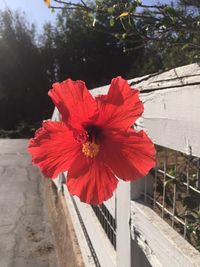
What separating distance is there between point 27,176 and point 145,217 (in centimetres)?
883

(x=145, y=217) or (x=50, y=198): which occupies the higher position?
(x=145, y=217)

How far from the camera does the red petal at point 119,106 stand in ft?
2.45

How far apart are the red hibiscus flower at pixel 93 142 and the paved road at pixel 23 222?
4.73 meters

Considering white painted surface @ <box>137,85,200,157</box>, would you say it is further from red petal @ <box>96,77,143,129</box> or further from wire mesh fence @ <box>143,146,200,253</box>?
red petal @ <box>96,77,143,129</box>

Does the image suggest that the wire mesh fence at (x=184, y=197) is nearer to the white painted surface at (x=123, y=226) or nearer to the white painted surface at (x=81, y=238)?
the white painted surface at (x=123, y=226)

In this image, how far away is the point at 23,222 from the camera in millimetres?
6977

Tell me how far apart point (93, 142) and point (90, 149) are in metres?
0.01

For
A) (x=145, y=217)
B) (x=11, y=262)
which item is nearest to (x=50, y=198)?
(x=11, y=262)

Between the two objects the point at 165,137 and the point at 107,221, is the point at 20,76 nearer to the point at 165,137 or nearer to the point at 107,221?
the point at 107,221

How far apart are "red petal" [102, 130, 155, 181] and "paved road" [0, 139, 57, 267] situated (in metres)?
4.76

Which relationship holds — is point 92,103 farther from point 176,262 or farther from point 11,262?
point 11,262

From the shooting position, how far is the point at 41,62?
1153 inches

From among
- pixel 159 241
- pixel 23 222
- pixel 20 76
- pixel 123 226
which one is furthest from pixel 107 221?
pixel 20 76

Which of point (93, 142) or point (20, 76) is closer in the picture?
point (93, 142)
